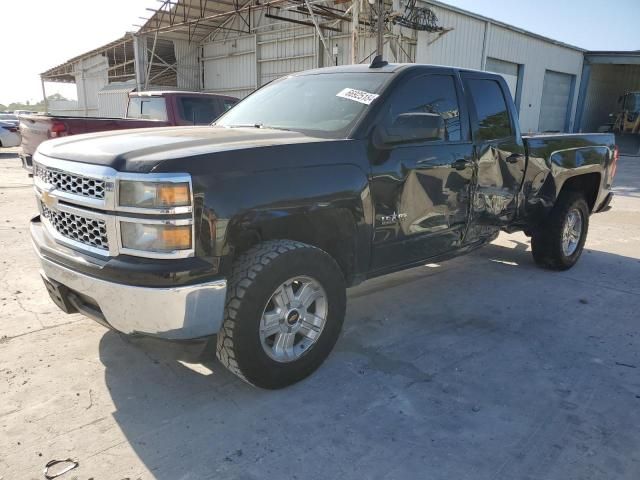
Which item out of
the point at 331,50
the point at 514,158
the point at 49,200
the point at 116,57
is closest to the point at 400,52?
the point at 331,50

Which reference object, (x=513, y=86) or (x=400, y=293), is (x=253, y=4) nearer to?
(x=513, y=86)

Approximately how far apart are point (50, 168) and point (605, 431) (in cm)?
345

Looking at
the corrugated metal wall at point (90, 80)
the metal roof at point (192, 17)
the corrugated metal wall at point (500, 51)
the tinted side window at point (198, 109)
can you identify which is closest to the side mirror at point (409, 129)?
the tinted side window at point (198, 109)

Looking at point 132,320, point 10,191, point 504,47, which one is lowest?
point 10,191

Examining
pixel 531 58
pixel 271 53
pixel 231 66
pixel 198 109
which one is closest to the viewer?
pixel 198 109

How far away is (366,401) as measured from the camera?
9.70 ft

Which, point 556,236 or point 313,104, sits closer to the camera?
point 313,104

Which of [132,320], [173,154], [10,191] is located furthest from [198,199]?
[10,191]

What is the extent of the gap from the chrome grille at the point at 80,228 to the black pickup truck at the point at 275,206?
0.01m

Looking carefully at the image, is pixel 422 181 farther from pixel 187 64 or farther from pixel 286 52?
pixel 187 64

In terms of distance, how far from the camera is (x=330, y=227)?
3.24m

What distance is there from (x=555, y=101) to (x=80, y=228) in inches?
1085

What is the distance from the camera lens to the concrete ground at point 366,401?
2434mm

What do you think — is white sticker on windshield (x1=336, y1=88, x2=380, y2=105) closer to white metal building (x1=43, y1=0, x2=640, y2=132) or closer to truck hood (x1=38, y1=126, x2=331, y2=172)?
truck hood (x1=38, y1=126, x2=331, y2=172)
